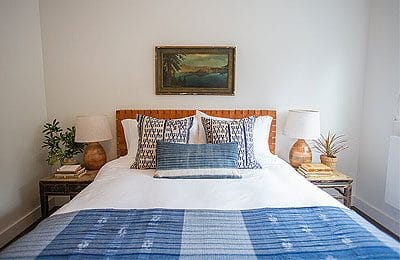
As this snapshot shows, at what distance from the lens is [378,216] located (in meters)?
2.84

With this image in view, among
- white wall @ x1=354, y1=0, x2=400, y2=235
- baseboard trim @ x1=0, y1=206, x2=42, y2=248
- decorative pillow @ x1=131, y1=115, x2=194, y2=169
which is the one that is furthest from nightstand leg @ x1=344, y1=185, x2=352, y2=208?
baseboard trim @ x1=0, y1=206, x2=42, y2=248

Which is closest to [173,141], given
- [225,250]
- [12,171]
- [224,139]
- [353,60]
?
[224,139]

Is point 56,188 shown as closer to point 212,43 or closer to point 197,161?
point 197,161

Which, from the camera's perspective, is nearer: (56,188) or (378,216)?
(56,188)

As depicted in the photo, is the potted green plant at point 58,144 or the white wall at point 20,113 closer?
the white wall at point 20,113

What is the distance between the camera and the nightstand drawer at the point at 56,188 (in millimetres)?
2611

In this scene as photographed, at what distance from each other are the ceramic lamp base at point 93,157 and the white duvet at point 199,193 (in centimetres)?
57

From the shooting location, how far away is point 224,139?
96.6 inches

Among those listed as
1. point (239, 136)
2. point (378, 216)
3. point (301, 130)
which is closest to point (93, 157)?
point (239, 136)

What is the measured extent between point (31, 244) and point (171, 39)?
2309mm

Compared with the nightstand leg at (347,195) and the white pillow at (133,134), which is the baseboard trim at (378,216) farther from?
the white pillow at (133,134)

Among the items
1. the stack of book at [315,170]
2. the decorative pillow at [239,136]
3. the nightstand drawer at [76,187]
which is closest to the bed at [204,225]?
the decorative pillow at [239,136]

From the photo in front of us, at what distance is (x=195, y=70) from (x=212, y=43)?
33cm

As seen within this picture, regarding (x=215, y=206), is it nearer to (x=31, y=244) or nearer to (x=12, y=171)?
(x=31, y=244)
